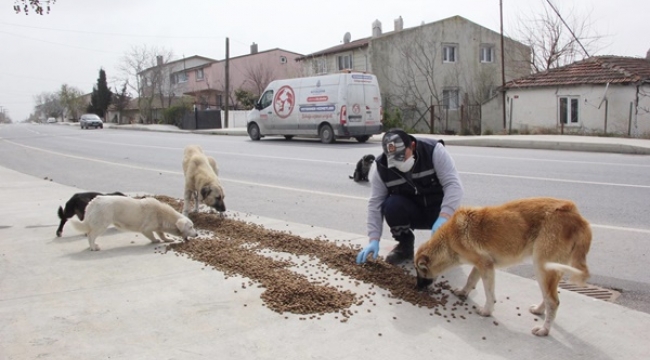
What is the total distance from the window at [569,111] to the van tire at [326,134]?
491 inches

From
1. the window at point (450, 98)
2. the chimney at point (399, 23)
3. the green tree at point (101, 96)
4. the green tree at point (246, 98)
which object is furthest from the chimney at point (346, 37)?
the green tree at point (101, 96)

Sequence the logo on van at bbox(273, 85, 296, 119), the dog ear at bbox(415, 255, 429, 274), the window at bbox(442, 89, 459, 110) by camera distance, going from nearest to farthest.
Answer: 1. the dog ear at bbox(415, 255, 429, 274)
2. the logo on van at bbox(273, 85, 296, 119)
3. the window at bbox(442, 89, 459, 110)

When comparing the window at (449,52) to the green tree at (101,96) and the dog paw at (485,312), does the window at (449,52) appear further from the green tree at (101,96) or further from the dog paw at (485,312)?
the green tree at (101,96)

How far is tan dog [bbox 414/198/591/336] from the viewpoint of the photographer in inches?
143

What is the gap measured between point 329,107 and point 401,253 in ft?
56.8

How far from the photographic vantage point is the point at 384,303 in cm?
434

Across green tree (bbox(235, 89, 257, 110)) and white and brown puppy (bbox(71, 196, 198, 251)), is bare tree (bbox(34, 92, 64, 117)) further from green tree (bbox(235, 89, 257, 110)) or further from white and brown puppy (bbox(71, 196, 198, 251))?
white and brown puppy (bbox(71, 196, 198, 251))

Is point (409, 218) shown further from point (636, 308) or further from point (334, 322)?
Result: point (636, 308)

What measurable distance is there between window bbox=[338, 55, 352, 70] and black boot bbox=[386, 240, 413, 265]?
3460cm

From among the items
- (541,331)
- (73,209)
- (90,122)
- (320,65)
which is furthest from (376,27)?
(541,331)

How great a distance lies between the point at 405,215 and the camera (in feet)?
16.9

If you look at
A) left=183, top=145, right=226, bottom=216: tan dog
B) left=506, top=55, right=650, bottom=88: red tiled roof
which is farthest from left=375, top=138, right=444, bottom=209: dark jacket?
left=506, top=55, right=650, bottom=88: red tiled roof

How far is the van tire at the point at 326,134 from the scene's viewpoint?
22.6 metres

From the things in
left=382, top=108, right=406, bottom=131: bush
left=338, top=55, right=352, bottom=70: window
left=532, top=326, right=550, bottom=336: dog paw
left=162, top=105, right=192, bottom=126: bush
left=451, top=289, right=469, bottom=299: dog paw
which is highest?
left=338, top=55, right=352, bottom=70: window
